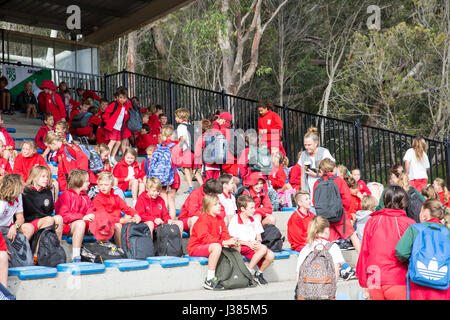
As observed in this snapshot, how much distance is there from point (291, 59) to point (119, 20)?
13206mm

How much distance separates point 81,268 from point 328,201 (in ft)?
10.4

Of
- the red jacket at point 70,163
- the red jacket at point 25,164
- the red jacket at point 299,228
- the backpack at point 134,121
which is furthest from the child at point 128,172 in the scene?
the red jacket at point 299,228

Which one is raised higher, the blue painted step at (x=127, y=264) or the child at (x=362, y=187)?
the child at (x=362, y=187)

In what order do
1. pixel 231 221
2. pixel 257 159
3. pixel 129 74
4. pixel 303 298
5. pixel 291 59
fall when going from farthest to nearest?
pixel 291 59, pixel 129 74, pixel 257 159, pixel 231 221, pixel 303 298

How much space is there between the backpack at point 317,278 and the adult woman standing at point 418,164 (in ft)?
19.4

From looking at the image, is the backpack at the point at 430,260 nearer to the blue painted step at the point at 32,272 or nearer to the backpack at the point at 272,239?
the backpack at the point at 272,239

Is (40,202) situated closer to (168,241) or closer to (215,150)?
(168,241)

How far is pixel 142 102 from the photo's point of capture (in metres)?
15.1

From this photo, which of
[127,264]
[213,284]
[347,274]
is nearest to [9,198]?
[127,264]

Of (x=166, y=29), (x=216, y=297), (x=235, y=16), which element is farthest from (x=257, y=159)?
(x=166, y=29)

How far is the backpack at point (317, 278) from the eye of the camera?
5.05 meters

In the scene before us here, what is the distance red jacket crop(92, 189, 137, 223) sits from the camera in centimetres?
689

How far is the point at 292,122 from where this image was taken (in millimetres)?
13195

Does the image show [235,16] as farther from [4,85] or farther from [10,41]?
[4,85]
